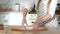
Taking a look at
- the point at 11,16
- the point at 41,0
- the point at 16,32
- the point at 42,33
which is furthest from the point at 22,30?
the point at 11,16

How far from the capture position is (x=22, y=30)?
1.44m

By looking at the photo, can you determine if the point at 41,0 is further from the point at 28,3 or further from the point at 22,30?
the point at 28,3

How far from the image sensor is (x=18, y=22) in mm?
2908

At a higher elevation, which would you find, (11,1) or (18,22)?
(11,1)

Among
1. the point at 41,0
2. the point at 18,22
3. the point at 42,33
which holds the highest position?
the point at 41,0

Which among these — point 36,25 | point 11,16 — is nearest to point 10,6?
point 11,16

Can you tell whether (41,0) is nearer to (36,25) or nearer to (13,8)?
(36,25)

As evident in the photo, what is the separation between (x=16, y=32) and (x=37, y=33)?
0.20 m

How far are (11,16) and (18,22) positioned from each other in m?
0.18

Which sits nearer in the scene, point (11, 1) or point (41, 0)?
point (41, 0)

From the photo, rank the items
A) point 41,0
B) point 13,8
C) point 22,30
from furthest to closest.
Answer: point 13,8 < point 41,0 < point 22,30

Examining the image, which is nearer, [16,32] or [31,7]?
[16,32]

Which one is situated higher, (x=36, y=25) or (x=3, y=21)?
(x=36, y=25)

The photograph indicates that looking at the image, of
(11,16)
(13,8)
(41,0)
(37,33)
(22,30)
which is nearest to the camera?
(37,33)
